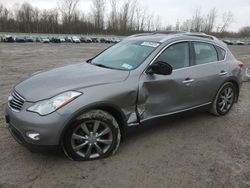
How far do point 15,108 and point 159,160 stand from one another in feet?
6.45

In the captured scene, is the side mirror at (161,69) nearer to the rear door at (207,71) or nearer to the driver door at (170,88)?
the driver door at (170,88)

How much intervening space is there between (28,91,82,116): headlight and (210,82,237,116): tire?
9.65ft

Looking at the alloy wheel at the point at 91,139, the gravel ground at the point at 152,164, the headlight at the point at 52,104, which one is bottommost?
the gravel ground at the point at 152,164

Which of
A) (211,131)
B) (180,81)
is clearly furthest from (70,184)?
(211,131)

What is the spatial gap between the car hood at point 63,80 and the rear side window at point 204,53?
4.95 ft

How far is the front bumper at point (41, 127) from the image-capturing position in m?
2.80

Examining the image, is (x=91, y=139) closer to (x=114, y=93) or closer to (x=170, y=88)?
(x=114, y=93)

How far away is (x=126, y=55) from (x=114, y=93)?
1.04 m

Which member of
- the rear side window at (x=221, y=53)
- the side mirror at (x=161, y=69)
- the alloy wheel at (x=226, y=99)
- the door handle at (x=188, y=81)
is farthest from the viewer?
the alloy wheel at (x=226, y=99)

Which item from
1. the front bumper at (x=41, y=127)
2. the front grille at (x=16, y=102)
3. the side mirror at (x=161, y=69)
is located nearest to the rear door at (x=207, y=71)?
the side mirror at (x=161, y=69)

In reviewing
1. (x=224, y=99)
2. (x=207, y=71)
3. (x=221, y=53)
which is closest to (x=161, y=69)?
(x=207, y=71)

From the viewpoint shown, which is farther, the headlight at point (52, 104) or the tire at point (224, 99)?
the tire at point (224, 99)

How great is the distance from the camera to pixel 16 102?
3.14m

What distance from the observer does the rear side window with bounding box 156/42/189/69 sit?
3.86 metres
